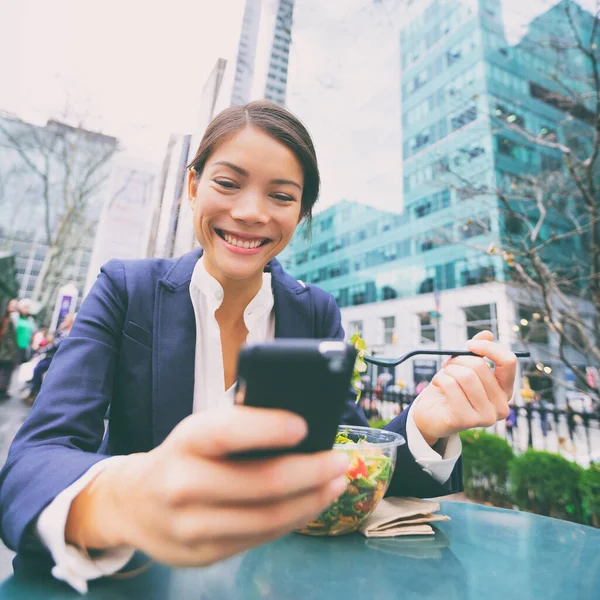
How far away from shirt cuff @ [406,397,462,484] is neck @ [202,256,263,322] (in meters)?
0.58

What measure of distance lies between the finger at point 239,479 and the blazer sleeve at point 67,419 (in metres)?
0.28

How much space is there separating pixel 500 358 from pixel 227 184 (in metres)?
0.72

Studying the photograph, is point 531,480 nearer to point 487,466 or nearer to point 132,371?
point 487,466

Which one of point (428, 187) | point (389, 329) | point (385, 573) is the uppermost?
point (428, 187)

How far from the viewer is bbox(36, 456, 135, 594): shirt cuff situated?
1.45 feet

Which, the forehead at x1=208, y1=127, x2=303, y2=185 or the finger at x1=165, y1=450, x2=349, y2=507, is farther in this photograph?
the forehead at x1=208, y1=127, x2=303, y2=185

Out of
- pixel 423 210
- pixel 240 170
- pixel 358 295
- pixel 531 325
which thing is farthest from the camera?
pixel 358 295

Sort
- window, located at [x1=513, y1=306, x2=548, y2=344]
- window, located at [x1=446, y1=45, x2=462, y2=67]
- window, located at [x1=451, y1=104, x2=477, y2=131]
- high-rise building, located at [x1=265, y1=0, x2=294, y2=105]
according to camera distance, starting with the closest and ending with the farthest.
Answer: high-rise building, located at [x1=265, y1=0, x2=294, y2=105]
window, located at [x1=513, y1=306, x2=548, y2=344]
window, located at [x1=451, y1=104, x2=477, y2=131]
window, located at [x1=446, y1=45, x2=462, y2=67]

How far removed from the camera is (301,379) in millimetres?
257

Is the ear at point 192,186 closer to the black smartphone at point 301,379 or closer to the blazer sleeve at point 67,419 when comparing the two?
the blazer sleeve at point 67,419

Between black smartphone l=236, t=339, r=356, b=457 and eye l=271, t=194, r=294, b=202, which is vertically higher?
eye l=271, t=194, r=294, b=202

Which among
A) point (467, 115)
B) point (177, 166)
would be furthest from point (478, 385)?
point (467, 115)

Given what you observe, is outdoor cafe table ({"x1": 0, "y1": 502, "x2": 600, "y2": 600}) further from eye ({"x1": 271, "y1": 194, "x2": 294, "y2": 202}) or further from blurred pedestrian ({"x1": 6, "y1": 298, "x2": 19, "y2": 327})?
blurred pedestrian ({"x1": 6, "y1": 298, "x2": 19, "y2": 327})

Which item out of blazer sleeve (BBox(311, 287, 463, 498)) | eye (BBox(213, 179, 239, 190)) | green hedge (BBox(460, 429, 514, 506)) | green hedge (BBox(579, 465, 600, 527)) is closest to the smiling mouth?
eye (BBox(213, 179, 239, 190))
